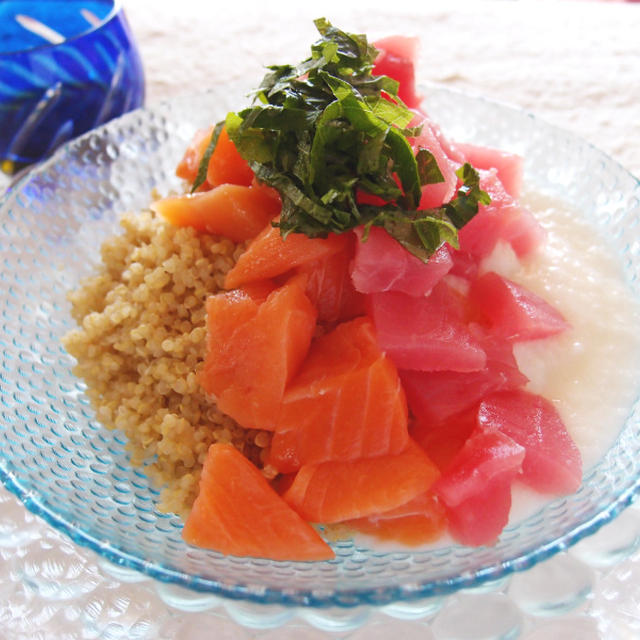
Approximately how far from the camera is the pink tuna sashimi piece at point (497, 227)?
6.27ft

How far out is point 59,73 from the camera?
8.07ft

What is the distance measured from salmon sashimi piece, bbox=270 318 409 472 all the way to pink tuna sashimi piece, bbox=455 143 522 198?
2.85 ft

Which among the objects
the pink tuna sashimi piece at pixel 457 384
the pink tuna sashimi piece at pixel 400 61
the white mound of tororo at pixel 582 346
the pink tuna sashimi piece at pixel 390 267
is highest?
the pink tuna sashimi piece at pixel 400 61

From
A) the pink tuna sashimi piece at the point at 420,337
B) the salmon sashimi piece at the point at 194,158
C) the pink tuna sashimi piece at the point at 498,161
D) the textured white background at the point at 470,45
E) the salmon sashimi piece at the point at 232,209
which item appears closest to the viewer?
the pink tuna sashimi piece at the point at 420,337

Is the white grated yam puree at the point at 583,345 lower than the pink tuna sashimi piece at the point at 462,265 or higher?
lower

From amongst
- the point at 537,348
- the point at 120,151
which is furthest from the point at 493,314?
the point at 120,151

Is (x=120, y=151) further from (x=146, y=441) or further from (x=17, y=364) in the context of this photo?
(x=146, y=441)

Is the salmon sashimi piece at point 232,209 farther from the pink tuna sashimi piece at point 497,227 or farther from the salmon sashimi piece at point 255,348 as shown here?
the pink tuna sashimi piece at point 497,227

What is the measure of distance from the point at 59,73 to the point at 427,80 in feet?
6.08

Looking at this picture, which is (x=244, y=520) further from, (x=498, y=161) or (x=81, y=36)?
(x=81, y=36)

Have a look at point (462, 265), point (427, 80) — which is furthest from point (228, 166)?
point (427, 80)

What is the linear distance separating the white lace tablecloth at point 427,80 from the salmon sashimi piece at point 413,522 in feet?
0.53

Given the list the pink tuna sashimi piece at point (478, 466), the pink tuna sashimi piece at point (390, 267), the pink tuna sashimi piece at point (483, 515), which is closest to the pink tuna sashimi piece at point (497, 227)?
the pink tuna sashimi piece at point (390, 267)

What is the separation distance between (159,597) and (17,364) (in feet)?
2.57
